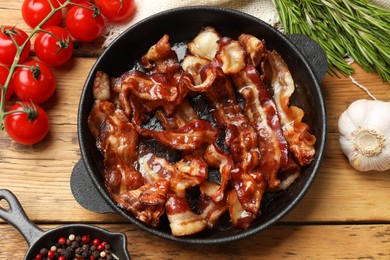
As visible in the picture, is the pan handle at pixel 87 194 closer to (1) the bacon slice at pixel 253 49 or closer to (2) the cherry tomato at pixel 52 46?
(2) the cherry tomato at pixel 52 46

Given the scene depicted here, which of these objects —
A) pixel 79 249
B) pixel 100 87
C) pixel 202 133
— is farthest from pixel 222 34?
pixel 79 249

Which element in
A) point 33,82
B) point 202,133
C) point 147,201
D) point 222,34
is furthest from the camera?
point 222,34

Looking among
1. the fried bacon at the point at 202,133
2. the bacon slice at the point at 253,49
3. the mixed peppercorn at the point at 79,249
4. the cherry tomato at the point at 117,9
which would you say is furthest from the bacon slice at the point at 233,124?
the mixed peppercorn at the point at 79,249

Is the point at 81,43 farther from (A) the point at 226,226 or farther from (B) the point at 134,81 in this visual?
(A) the point at 226,226

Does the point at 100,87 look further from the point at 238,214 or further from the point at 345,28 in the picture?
the point at 345,28

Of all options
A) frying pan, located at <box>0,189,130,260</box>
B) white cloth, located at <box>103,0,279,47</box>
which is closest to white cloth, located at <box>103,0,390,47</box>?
white cloth, located at <box>103,0,279,47</box>

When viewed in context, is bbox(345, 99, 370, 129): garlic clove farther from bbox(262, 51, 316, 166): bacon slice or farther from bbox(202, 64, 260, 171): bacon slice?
bbox(202, 64, 260, 171): bacon slice
